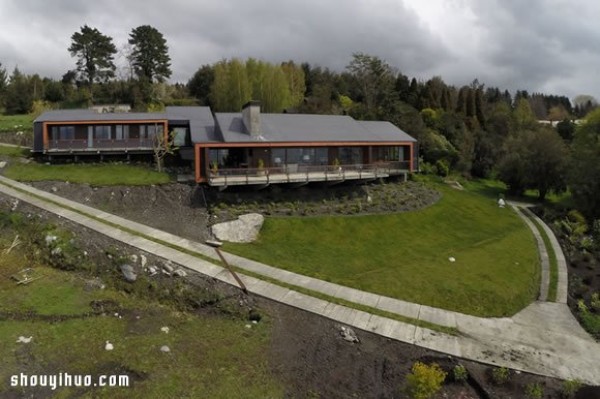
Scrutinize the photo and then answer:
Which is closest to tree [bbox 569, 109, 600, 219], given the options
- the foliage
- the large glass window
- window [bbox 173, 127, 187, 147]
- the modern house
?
the modern house

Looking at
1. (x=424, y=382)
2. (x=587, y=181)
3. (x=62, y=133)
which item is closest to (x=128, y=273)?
(x=424, y=382)

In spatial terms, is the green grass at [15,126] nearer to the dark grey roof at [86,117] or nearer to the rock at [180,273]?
the dark grey roof at [86,117]

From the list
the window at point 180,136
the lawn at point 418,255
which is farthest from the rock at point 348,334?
the window at point 180,136

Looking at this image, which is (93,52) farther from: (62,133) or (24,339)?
(24,339)

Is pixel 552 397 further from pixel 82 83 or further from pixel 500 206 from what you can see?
pixel 82 83

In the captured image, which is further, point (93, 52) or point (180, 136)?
point (93, 52)
